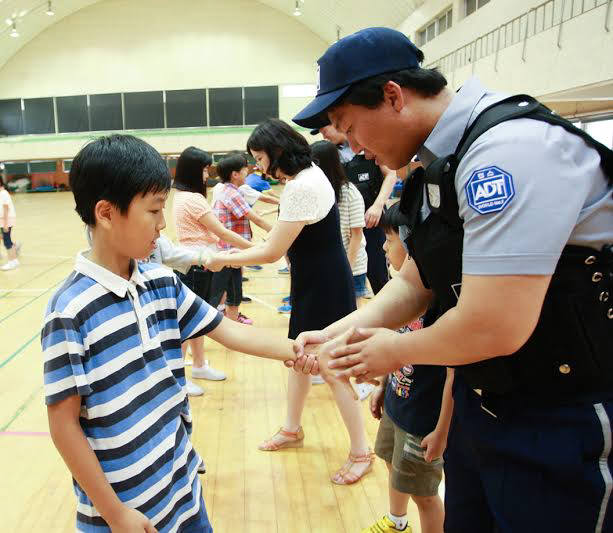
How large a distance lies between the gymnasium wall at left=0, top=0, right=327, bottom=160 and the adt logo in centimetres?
2306

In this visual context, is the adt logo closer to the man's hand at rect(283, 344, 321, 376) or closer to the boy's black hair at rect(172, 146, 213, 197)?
the man's hand at rect(283, 344, 321, 376)

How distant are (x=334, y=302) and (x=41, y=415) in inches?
90.5

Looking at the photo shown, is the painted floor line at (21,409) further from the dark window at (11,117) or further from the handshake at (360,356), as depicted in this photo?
the dark window at (11,117)

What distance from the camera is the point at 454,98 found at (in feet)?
3.82

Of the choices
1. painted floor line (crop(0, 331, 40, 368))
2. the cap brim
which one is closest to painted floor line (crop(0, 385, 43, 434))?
painted floor line (crop(0, 331, 40, 368))

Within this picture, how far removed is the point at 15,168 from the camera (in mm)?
23844

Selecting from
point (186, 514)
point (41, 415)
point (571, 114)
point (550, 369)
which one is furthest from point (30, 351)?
point (571, 114)

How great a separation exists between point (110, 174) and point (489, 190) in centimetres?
92

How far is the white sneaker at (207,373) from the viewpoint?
13.7 ft

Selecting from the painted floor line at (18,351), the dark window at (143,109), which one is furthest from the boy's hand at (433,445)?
the dark window at (143,109)

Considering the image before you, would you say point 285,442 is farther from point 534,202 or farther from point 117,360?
point 534,202

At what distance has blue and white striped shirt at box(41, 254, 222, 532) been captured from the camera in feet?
4.07

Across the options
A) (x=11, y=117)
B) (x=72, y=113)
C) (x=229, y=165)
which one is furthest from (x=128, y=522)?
(x=11, y=117)

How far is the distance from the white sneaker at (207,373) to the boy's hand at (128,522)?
2.87 meters
